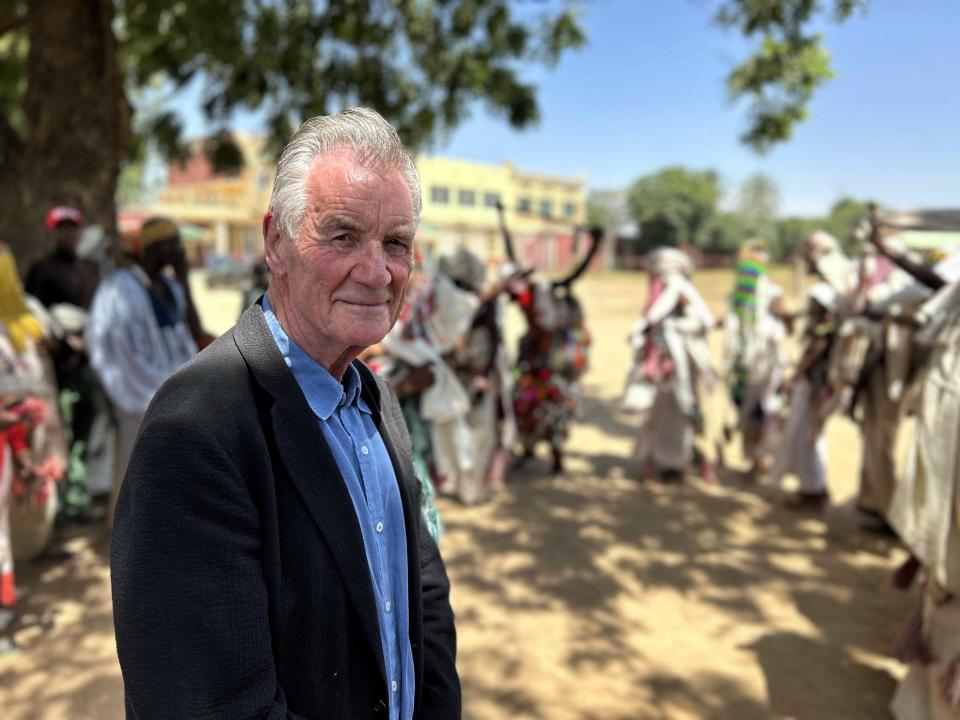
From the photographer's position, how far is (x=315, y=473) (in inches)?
42.9

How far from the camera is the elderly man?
0.97 m

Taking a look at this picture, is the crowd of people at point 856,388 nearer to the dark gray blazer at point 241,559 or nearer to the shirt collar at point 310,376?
the dark gray blazer at point 241,559

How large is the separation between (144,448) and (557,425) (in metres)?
5.38

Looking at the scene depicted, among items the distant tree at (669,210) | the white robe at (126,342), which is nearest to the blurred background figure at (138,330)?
the white robe at (126,342)

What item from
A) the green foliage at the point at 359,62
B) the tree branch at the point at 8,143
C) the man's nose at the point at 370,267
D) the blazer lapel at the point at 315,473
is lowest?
the blazer lapel at the point at 315,473

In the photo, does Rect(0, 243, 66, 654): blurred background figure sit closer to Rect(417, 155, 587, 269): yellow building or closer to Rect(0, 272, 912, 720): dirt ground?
Rect(0, 272, 912, 720): dirt ground

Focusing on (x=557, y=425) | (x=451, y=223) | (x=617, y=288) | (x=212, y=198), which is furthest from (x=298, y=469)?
(x=212, y=198)

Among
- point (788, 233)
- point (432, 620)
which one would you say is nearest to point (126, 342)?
point (432, 620)

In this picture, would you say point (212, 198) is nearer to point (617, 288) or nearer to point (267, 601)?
point (617, 288)

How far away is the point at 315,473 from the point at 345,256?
344mm

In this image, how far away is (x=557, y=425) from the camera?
6227 mm

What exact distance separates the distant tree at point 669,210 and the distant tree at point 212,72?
32.6 meters

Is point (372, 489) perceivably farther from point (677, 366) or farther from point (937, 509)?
point (677, 366)

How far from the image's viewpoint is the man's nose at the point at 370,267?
43.6 inches
